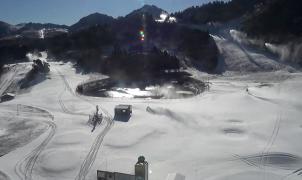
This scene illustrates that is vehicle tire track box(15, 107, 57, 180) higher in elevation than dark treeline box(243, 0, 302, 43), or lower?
lower

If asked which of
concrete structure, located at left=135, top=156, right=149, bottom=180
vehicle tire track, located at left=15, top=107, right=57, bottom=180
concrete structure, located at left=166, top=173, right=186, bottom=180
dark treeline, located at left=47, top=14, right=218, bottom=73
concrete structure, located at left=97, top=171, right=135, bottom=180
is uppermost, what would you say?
dark treeline, located at left=47, top=14, right=218, bottom=73

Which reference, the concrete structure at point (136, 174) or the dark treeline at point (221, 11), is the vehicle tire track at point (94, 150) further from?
the dark treeline at point (221, 11)

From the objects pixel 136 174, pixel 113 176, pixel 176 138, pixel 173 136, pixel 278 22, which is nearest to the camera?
pixel 136 174

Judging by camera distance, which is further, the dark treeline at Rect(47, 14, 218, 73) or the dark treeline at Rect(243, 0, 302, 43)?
the dark treeline at Rect(243, 0, 302, 43)

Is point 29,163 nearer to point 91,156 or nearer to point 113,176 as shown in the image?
point 91,156

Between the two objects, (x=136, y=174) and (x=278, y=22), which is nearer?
(x=136, y=174)

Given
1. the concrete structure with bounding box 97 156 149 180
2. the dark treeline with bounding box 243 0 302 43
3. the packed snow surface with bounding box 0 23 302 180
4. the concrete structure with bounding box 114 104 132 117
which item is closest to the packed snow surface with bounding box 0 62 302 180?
the packed snow surface with bounding box 0 23 302 180

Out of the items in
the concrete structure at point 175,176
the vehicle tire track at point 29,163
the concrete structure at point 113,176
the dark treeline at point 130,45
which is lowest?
the vehicle tire track at point 29,163

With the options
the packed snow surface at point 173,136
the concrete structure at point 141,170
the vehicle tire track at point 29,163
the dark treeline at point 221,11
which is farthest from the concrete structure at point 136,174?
the dark treeline at point 221,11

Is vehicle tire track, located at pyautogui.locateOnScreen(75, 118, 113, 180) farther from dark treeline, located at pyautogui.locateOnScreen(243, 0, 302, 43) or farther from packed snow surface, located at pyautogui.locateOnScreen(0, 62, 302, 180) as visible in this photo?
dark treeline, located at pyautogui.locateOnScreen(243, 0, 302, 43)

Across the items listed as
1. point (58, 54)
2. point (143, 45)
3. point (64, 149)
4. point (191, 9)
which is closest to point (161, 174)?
point (64, 149)

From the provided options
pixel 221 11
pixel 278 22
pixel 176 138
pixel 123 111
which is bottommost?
pixel 176 138

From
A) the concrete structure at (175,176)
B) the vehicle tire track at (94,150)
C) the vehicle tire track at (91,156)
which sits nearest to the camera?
the concrete structure at (175,176)

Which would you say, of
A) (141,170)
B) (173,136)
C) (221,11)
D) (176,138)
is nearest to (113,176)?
(141,170)
